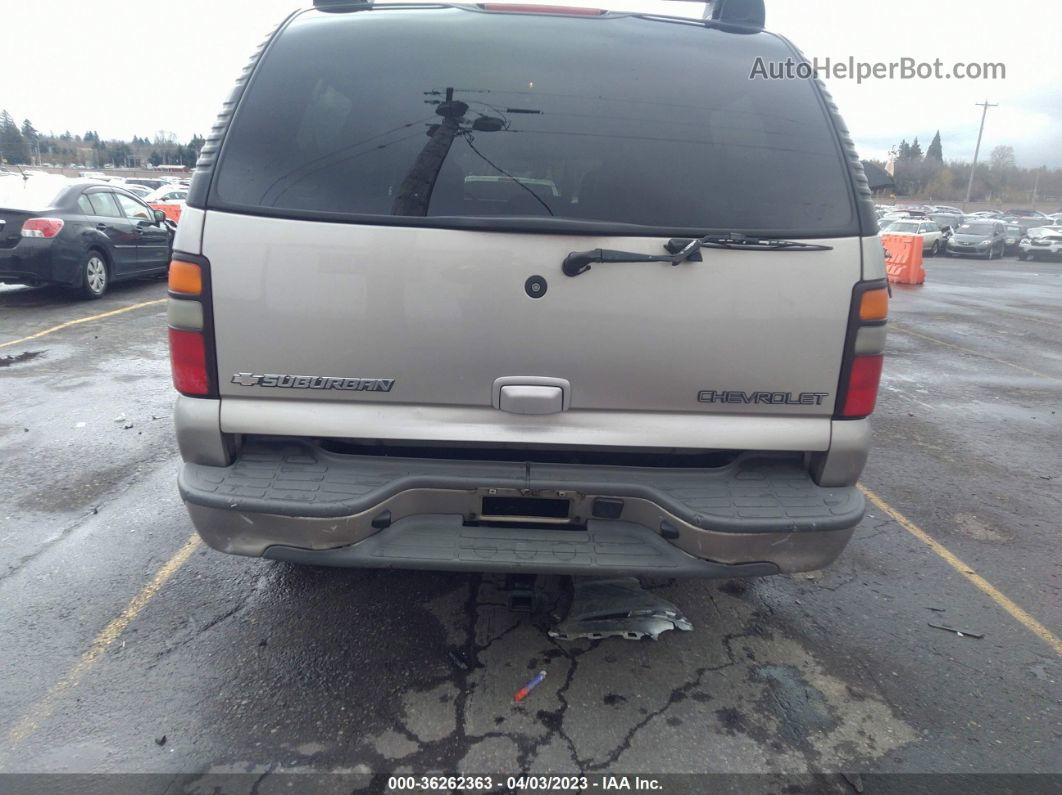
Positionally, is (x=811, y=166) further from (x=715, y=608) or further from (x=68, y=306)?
(x=68, y=306)

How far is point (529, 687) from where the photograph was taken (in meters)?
2.69

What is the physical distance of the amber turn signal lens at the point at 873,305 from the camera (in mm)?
2406

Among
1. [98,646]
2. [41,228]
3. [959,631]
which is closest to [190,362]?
[98,646]

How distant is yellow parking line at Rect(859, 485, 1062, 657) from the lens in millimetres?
3207

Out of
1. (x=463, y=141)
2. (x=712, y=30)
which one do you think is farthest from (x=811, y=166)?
(x=463, y=141)

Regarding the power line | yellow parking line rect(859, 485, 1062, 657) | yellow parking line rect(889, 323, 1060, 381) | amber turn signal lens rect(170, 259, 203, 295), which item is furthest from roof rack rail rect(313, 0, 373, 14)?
yellow parking line rect(889, 323, 1060, 381)

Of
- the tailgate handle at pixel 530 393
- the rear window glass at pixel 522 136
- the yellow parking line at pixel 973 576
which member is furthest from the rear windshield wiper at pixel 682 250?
the yellow parking line at pixel 973 576

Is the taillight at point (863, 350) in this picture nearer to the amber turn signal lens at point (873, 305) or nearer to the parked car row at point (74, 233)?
the amber turn signal lens at point (873, 305)

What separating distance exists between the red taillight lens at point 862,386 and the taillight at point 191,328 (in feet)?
6.99

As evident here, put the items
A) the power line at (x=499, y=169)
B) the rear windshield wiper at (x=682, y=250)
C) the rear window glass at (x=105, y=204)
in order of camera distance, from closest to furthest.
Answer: the rear windshield wiper at (x=682, y=250) → the power line at (x=499, y=169) → the rear window glass at (x=105, y=204)

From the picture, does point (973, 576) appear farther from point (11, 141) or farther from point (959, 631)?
point (11, 141)

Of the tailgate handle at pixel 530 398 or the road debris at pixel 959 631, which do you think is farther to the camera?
the road debris at pixel 959 631

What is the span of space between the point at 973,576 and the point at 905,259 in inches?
654

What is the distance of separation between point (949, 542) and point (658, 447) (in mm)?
2548
